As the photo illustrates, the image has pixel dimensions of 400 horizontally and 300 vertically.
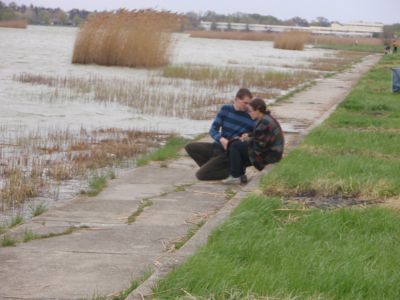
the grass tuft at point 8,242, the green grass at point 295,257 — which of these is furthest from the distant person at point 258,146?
the grass tuft at point 8,242

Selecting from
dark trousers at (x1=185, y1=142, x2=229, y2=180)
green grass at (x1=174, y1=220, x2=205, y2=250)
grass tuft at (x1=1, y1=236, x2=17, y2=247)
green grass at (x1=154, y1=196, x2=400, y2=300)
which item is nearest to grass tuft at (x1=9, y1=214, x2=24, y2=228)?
grass tuft at (x1=1, y1=236, x2=17, y2=247)

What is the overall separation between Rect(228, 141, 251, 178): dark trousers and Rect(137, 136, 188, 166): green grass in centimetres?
196

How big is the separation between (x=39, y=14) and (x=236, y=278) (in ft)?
455

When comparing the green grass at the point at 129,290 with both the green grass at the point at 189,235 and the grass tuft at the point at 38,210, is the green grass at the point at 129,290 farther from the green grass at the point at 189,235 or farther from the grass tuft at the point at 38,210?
the grass tuft at the point at 38,210

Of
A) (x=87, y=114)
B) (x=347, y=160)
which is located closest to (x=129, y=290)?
(x=347, y=160)

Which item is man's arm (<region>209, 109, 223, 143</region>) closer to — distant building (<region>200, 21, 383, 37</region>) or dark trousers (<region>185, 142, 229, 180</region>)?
dark trousers (<region>185, 142, 229, 180</region>)

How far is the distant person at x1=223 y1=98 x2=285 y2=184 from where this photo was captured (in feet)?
31.2

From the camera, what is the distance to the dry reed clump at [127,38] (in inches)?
1225

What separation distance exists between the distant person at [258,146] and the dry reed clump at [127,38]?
2176 centimetres

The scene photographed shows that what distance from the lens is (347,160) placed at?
10.1 metres

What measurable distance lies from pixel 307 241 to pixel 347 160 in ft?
12.4

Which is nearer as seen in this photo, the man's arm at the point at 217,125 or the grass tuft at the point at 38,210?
the grass tuft at the point at 38,210

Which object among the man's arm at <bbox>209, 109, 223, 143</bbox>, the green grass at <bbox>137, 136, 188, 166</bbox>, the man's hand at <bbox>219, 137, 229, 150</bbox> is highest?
the man's arm at <bbox>209, 109, 223, 143</bbox>

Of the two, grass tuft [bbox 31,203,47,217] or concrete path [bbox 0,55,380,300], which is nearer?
concrete path [bbox 0,55,380,300]
